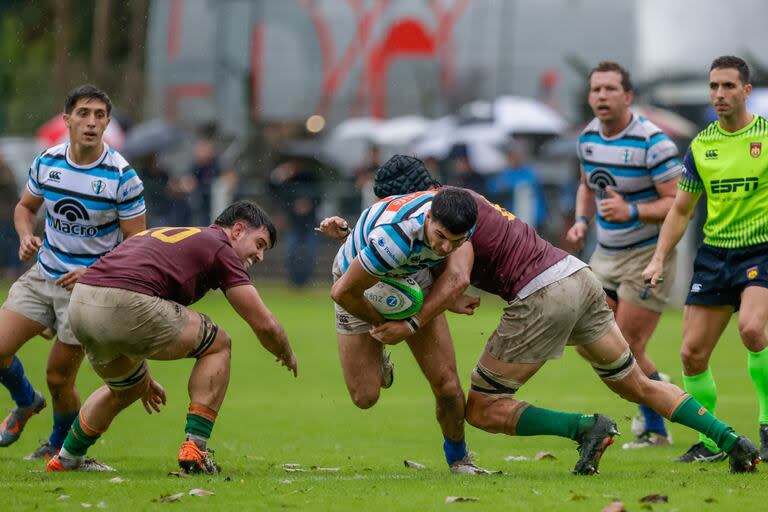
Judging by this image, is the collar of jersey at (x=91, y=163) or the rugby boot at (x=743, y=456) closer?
the rugby boot at (x=743, y=456)

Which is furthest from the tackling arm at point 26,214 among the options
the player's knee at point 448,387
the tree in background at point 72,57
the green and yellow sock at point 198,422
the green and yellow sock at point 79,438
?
the tree in background at point 72,57

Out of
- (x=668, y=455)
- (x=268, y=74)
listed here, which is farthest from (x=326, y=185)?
(x=668, y=455)

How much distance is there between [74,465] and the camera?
322 inches

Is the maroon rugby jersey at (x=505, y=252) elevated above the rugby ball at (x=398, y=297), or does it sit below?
above

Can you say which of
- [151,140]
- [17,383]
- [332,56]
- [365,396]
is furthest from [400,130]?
[365,396]

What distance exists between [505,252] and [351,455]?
2.25 meters

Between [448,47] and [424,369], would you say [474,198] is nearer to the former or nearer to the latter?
[424,369]

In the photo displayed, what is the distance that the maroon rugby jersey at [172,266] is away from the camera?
755cm

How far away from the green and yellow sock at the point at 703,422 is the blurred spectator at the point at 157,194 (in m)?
17.7

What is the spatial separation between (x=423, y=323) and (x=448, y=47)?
2139 centimetres

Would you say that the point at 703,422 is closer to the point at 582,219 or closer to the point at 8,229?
the point at 582,219

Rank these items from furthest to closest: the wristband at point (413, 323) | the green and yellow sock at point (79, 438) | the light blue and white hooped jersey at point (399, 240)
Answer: the green and yellow sock at point (79, 438) < the wristband at point (413, 323) < the light blue and white hooped jersey at point (399, 240)

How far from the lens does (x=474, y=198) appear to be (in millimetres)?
7312

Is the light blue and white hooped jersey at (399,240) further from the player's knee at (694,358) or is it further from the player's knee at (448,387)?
the player's knee at (694,358)
